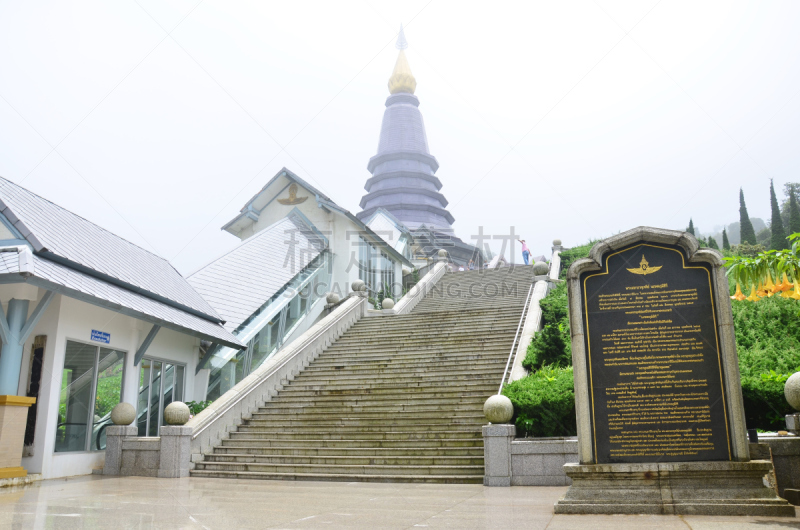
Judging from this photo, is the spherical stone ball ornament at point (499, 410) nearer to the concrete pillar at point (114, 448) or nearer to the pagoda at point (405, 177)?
the concrete pillar at point (114, 448)

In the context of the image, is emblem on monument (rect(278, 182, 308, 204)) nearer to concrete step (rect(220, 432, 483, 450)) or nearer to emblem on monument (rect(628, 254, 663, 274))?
concrete step (rect(220, 432, 483, 450))

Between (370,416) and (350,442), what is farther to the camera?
(370,416)

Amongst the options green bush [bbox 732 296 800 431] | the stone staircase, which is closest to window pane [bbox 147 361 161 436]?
the stone staircase

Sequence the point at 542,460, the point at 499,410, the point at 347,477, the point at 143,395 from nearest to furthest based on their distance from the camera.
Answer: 1. the point at 542,460
2. the point at 499,410
3. the point at 347,477
4. the point at 143,395

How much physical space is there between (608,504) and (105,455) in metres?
10.2

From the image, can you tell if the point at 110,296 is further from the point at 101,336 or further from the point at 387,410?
the point at 387,410

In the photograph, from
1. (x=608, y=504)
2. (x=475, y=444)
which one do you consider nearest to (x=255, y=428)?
(x=475, y=444)

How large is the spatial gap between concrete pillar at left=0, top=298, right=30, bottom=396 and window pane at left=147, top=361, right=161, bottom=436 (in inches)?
171

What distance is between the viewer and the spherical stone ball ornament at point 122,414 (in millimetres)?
12406

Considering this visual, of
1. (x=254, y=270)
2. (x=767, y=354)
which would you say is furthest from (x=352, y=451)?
(x=254, y=270)

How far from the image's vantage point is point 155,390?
1538 centimetres

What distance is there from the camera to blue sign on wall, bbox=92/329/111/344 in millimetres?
13016

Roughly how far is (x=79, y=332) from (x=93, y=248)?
2.47 metres

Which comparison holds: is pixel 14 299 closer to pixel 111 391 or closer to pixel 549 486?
pixel 111 391
